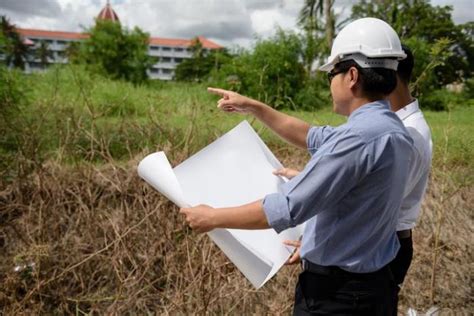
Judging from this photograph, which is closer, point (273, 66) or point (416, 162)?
point (416, 162)

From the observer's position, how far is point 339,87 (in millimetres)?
1372

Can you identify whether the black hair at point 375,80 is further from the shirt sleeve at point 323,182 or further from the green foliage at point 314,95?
the green foliage at point 314,95

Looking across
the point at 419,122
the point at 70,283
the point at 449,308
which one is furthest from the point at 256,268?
the point at 70,283

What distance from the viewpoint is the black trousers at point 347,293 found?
1404 mm

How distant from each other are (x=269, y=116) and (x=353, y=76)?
2.05 ft

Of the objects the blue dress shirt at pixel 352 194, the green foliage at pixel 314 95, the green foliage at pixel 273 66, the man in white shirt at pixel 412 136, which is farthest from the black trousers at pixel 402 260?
the green foliage at pixel 273 66

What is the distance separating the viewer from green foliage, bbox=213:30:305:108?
10.1 meters

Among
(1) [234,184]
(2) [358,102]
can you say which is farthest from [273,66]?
(2) [358,102]

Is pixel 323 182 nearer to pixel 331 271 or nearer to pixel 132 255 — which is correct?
pixel 331 271

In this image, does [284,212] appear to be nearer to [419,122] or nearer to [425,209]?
[419,122]

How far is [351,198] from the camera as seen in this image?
128cm

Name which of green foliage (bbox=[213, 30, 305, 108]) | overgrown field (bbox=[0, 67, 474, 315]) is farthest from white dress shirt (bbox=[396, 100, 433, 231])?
green foliage (bbox=[213, 30, 305, 108])

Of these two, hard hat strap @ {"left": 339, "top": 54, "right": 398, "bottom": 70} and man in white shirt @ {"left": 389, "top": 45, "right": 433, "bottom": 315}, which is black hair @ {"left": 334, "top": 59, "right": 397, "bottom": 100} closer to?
hard hat strap @ {"left": 339, "top": 54, "right": 398, "bottom": 70}

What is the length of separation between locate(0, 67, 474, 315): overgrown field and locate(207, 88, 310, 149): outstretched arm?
1.52m
